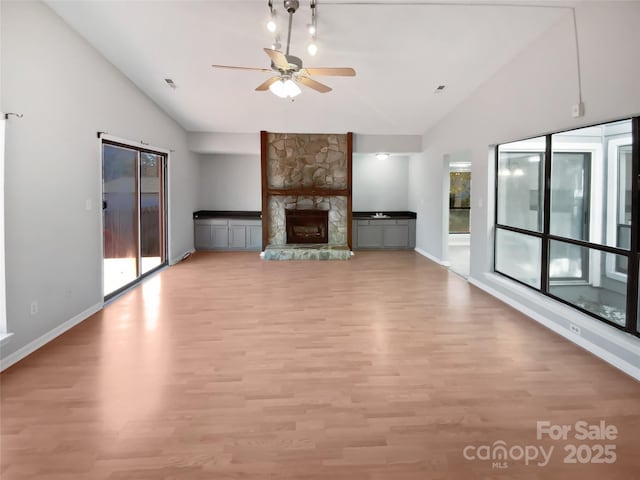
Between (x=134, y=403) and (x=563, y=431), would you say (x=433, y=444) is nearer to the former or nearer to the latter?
(x=563, y=431)

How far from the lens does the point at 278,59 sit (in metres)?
3.69

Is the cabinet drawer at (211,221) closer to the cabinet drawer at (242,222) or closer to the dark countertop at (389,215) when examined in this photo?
the cabinet drawer at (242,222)

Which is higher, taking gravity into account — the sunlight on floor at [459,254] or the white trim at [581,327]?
the sunlight on floor at [459,254]

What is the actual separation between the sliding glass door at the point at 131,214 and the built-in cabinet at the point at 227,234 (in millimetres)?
1726

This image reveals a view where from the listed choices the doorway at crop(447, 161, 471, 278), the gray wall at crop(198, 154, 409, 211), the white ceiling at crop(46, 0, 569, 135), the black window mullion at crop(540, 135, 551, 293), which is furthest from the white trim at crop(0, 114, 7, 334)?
the doorway at crop(447, 161, 471, 278)

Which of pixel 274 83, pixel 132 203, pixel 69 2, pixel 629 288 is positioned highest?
pixel 69 2

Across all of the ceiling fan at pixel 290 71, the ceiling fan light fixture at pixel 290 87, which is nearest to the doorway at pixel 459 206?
the ceiling fan at pixel 290 71

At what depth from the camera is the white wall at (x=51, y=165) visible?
3.29m

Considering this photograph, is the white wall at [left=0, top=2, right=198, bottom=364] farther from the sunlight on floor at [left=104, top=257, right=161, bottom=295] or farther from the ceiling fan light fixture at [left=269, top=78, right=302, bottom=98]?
the ceiling fan light fixture at [left=269, top=78, right=302, bottom=98]

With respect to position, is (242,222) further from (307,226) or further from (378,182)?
(378,182)

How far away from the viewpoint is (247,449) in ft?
7.02

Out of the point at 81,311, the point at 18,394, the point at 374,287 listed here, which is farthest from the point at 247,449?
the point at 374,287

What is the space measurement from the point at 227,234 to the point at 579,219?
6854mm

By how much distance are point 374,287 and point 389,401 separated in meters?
3.28
